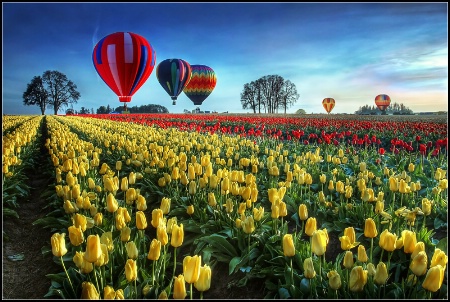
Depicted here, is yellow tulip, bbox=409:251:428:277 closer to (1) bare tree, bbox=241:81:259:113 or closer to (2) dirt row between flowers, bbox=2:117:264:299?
(2) dirt row between flowers, bbox=2:117:264:299

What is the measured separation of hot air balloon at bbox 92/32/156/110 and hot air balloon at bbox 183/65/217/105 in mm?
21430

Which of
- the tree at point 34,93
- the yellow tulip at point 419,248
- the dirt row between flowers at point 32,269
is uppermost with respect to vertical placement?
the tree at point 34,93

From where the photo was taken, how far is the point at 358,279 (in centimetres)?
218

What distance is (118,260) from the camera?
126 inches

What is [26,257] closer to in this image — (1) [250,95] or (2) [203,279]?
(2) [203,279]

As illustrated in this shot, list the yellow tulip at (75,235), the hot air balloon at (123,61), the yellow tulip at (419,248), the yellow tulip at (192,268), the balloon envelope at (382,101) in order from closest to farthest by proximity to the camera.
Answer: the yellow tulip at (192,268)
the yellow tulip at (419,248)
the yellow tulip at (75,235)
the hot air balloon at (123,61)
the balloon envelope at (382,101)

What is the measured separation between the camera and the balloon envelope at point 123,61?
635 inches

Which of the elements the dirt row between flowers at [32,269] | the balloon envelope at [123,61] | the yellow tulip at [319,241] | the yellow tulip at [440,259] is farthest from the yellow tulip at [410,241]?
the balloon envelope at [123,61]

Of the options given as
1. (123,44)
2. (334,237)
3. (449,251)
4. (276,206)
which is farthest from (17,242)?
(123,44)

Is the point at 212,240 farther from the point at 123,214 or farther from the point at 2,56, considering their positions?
the point at 2,56

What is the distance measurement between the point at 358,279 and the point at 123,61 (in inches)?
623

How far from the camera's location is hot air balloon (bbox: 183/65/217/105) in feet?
127

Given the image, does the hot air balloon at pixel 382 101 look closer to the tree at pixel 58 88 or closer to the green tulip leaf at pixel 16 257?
the tree at pixel 58 88

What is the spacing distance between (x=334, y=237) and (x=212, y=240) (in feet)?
4.99
